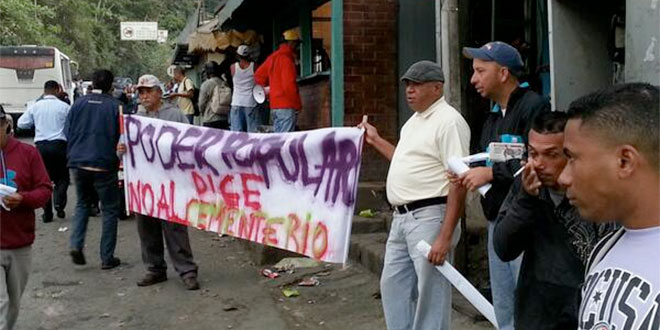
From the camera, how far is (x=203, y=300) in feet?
21.7

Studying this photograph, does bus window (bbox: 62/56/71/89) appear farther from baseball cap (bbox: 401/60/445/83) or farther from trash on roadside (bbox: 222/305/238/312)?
baseball cap (bbox: 401/60/445/83)

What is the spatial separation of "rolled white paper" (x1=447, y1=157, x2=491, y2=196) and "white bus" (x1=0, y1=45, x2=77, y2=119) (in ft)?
87.5

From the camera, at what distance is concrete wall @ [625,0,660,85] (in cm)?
336

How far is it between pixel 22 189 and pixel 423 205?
8.65 feet

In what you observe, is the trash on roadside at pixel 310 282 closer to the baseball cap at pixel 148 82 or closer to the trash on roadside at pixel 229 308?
the trash on roadside at pixel 229 308

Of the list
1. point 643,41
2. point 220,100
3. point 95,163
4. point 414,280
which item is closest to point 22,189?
point 414,280

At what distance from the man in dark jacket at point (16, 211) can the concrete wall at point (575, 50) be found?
3.33 m

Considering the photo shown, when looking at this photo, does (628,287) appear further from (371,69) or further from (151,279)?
(371,69)

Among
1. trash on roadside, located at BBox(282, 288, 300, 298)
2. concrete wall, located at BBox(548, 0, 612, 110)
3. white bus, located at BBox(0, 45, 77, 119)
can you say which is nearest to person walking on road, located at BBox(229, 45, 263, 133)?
trash on roadside, located at BBox(282, 288, 300, 298)

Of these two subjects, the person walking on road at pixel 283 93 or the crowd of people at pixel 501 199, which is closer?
the crowd of people at pixel 501 199

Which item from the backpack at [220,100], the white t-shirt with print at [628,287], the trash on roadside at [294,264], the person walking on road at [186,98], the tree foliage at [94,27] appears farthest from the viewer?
the tree foliage at [94,27]

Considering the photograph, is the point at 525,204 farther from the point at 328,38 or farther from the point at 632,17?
the point at 328,38

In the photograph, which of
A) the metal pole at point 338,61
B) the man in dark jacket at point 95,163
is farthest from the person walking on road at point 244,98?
the man in dark jacket at point 95,163

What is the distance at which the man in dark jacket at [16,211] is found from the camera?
15.3 ft
